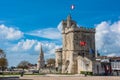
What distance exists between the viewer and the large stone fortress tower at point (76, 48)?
102 meters

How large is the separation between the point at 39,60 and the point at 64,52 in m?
54.1

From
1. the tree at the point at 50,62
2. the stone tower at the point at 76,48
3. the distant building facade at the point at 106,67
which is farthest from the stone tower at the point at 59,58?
the tree at the point at 50,62

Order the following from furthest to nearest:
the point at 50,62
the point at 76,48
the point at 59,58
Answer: the point at 50,62, the point at 59,58, the point at 76,48

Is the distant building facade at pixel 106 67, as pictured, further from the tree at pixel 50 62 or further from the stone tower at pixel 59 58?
the tree at pixel 50 62

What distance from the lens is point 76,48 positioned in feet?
336

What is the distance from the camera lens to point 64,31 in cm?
11119

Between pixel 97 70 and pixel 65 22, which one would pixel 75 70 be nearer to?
pixel 97 70

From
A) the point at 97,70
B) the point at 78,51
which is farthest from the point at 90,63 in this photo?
the point at 78,51

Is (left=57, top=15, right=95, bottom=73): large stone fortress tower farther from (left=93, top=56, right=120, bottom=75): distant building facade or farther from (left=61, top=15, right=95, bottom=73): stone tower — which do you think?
(left=93, top=56, right=120, bottom=75): distant building facade

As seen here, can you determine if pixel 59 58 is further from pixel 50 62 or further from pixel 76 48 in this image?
pixel 50 62

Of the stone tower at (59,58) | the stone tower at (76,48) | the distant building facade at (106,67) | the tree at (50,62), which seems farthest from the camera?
the tree at (50,62)

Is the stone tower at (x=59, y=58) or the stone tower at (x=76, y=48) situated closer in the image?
the stone tower at (x=76, y=48)

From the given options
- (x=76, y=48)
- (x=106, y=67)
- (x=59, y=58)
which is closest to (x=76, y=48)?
(x=76, y=48)

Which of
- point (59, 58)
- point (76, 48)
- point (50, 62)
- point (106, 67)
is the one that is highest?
point (76, 48)
